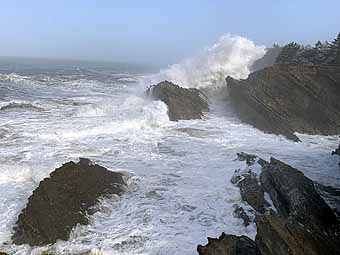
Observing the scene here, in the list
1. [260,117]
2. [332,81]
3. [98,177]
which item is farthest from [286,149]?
[98,177]

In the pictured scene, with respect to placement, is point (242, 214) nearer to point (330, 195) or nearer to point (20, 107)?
point (330, 195)

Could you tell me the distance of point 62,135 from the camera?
14.3m

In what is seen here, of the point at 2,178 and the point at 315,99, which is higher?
the point at 315,99

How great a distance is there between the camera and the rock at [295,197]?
7.42 meters

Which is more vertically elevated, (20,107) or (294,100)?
(294,100)

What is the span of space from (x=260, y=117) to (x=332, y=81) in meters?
3.34

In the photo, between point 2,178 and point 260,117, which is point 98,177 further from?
point 260,117

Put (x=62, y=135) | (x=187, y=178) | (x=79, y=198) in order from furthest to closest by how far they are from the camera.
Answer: (x=62, y=135)
(x=187, y=178)
(x=79, y=198)

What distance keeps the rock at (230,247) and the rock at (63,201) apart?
2628mm

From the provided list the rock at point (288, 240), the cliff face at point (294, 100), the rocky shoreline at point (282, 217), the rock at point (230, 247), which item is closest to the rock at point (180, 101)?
the cliff face at point (294, 100)

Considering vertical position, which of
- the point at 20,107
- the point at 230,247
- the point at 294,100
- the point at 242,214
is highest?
the point at 294,100

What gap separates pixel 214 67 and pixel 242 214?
1847 cm

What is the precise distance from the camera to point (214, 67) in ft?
86.4

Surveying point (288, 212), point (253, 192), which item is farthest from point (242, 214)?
point (288, 212)
